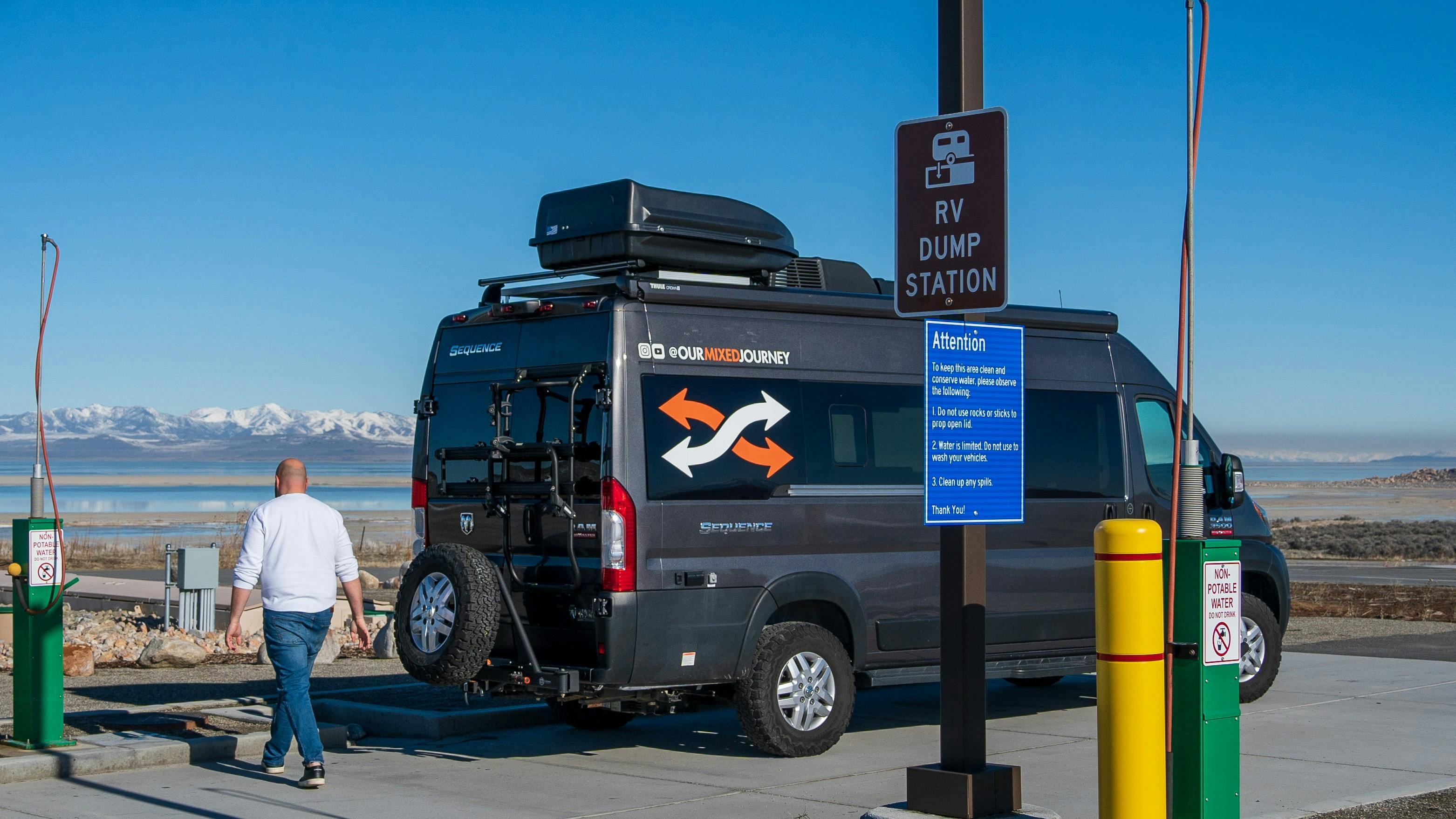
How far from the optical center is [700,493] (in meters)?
8.82

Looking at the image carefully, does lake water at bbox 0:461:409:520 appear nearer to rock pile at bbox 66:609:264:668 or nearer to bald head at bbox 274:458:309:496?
rock pile at bbox 66:609:264:668

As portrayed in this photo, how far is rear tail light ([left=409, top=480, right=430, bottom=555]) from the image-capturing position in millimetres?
9930

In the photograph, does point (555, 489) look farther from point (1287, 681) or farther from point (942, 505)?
point (1287, 681)

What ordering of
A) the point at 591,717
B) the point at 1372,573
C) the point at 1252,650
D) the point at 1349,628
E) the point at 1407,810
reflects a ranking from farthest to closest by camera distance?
the point at 1372,573, the point at 1349,628, the point at 1252,650, the point at 591,717, the point at 1407,810

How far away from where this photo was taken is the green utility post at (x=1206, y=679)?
557 cm

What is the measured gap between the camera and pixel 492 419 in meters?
9.30

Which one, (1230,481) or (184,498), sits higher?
(1230,481)

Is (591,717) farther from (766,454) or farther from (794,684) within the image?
(766,454)

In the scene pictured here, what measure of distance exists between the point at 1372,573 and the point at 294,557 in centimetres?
2626

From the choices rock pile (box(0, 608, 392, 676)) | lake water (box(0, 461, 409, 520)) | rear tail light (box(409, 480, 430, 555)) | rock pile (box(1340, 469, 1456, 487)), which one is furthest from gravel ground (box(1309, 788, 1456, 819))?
rock pile (box(1340, 469, 1456, 487))

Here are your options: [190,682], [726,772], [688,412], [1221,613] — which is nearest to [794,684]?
[726,772]

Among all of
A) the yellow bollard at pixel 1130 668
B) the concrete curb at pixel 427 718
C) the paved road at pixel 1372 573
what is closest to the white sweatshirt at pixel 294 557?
the concrete curb at pixel 427 718

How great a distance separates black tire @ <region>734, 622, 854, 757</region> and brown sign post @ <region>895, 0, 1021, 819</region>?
2.52 meters

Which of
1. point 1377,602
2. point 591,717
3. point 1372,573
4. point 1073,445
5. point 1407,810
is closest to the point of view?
point 1407,810
